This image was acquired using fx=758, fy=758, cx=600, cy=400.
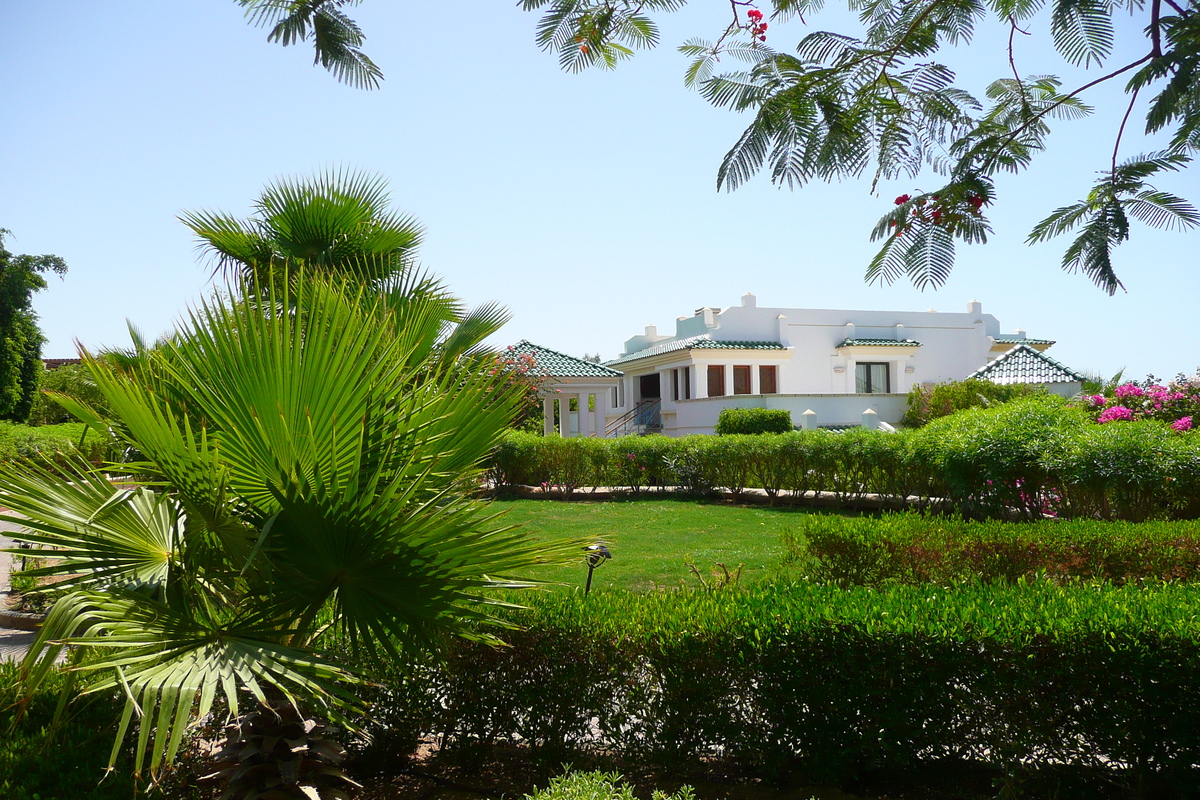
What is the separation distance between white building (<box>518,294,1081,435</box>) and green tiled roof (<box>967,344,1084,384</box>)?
10cm

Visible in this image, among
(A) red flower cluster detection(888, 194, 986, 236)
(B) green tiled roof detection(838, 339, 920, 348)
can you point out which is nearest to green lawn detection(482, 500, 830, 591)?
(A) red flower cluster detection(888, 194, 986, 236)

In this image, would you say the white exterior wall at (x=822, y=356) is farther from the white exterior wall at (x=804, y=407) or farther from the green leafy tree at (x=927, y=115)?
the green leafy tree at (x=927, y=115)

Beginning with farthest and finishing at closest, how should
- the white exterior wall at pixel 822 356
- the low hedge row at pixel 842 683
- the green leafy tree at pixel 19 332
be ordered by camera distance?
1. the green leafy tree at pixel 19 332
2. the white exterior wall at pixel 822 356
3. the low hedge row at pixel 842 683

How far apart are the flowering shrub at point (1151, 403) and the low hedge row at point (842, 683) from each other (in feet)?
36.2

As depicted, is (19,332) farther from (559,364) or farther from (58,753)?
(58,753)

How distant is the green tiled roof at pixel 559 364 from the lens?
84.4 ft

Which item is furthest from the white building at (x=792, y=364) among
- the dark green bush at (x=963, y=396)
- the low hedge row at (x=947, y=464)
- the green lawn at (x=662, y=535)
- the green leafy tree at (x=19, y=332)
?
the green leafy tree at (x=19, y=332)

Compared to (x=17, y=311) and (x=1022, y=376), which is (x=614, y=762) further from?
(x=17, y=311)

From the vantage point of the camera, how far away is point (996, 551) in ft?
19.3

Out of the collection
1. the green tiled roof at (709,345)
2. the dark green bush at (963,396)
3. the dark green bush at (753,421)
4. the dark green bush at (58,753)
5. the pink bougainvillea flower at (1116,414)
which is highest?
the green tiled roof at (709,345)

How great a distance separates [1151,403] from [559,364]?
56.8ft

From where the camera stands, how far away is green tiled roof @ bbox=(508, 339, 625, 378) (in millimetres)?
25734

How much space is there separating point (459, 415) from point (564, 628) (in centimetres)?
124

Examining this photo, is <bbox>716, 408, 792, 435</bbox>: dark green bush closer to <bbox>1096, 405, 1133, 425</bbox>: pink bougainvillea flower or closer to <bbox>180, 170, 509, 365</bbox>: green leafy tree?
<bbox>1096, 405, 1133, 425</bbox>: pink bougainvillea flower
